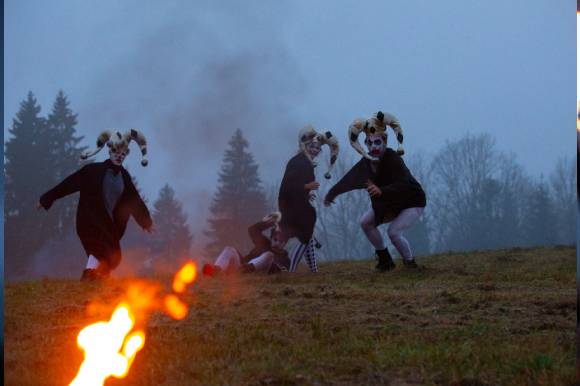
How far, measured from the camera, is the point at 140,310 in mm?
6898

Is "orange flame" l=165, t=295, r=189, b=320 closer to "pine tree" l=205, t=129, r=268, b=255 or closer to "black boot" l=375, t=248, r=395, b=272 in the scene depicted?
"black boot" l=375, t=248, r=395, b=272

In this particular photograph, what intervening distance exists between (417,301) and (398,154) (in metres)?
4.37

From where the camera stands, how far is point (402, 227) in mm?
10609

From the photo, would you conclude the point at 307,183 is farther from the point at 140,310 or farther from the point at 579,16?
the point at 579,16

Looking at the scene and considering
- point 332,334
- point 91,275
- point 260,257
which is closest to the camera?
point 332,334

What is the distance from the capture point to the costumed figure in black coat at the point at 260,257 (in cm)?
1170

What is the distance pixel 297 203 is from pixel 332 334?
274 inches

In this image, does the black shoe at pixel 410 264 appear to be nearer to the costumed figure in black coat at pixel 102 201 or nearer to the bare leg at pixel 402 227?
the bare leg at pixel 402 227

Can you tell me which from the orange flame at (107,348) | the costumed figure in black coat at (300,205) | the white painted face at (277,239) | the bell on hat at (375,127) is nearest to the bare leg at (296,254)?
the costumed figure in black coat at (300,205)

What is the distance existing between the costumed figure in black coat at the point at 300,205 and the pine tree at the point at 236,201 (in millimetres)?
18683

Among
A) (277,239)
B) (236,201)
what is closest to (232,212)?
(236,201)

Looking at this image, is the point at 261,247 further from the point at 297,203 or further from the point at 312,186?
the point at 312,186

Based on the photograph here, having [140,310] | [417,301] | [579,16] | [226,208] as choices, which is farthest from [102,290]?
[226,208]

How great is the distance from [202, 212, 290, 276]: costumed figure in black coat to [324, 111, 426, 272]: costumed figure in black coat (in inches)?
77.2
